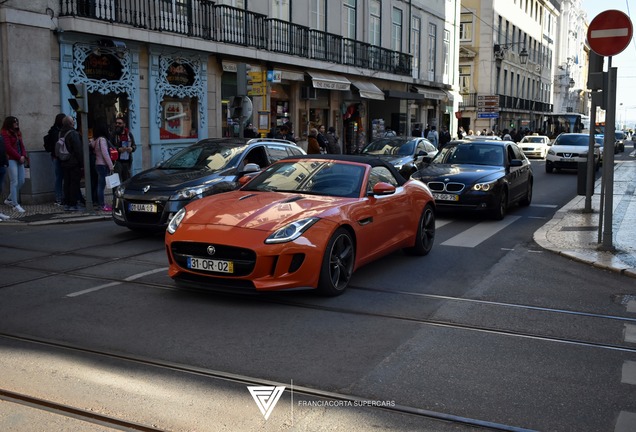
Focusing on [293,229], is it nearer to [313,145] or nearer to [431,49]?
[313,145]

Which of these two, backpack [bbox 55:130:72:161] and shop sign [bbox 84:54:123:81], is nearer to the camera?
backpack [bbox 55:130:72:161]

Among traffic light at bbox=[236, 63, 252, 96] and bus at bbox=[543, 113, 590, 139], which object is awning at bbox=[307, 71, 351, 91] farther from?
bus at bbox=[543, 113, 590, 139]

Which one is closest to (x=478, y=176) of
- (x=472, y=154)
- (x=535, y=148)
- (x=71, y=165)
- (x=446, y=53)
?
(x=472, y=154)

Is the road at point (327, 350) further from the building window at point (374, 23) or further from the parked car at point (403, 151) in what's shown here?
the building window at point (374, 23)

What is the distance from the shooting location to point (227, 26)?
2264cm

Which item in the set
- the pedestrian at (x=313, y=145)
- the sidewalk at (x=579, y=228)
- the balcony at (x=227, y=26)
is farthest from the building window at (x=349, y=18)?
the sidewalk at (x=579, y=228)

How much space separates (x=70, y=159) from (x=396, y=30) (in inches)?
1008

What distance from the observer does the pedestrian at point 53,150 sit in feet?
47.7

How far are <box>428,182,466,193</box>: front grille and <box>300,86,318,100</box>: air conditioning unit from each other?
50.6 ft

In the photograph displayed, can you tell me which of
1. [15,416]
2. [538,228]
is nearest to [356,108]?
[538,228]

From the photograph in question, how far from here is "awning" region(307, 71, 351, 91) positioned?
2719 centimetres

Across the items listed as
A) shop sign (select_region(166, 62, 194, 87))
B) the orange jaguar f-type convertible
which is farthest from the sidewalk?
shop sign (select_region(166, 62, 194, 87))

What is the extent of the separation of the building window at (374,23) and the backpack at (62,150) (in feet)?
71.6

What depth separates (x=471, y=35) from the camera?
5747 cm
